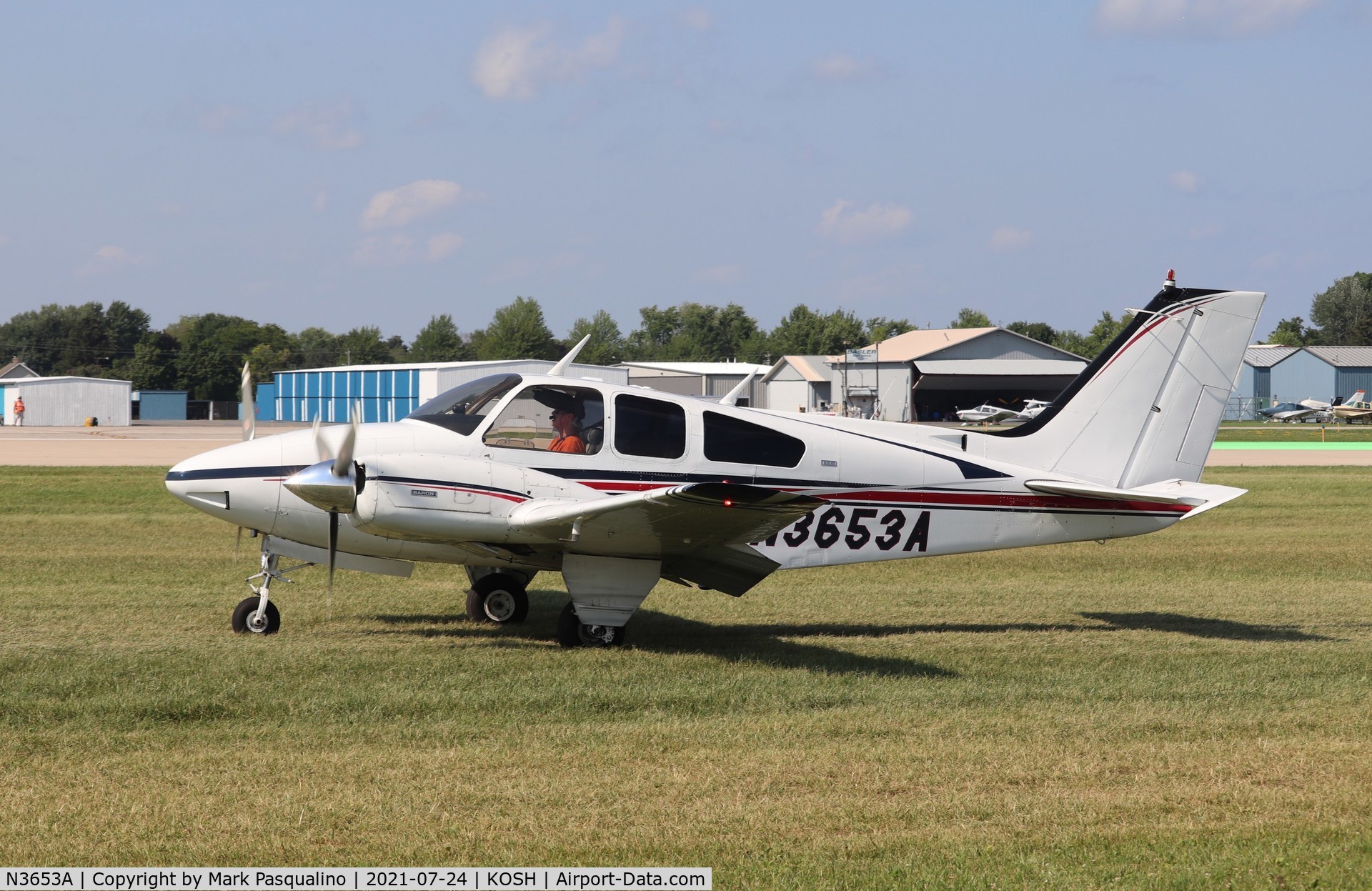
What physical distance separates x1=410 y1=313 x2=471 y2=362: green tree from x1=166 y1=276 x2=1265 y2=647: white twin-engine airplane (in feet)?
471

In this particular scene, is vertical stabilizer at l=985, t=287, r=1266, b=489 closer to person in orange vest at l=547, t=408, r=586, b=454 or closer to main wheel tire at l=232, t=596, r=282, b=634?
person in orange vest at l=547, t=408, r=586, b=454

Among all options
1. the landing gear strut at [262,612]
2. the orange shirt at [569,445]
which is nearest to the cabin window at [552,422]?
the orange shirt at [569,445]

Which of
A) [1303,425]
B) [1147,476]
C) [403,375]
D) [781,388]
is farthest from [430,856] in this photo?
[781,388]

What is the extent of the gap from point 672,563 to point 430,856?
534 cm

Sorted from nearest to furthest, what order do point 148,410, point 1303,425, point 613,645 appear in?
1. point 613,645
2. point 1303,425
3. point 148,410

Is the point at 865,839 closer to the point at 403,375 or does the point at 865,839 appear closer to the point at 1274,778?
the point at 1274,778

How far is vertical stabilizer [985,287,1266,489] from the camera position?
1157cm

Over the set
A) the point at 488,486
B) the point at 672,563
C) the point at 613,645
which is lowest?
the point at 613,645

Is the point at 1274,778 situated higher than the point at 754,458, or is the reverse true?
the point at 754,458

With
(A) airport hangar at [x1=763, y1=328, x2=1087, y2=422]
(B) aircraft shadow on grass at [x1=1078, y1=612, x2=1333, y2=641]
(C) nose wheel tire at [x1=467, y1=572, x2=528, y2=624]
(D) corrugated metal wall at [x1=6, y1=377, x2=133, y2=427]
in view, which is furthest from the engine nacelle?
(A) airport hangar at [x1=763, y1=328, x2=1087, y2=422]

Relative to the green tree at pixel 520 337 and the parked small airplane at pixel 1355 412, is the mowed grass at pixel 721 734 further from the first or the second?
the green tree at pixel 520 337

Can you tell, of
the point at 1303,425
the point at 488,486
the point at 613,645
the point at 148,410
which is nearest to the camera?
the point at 488,486

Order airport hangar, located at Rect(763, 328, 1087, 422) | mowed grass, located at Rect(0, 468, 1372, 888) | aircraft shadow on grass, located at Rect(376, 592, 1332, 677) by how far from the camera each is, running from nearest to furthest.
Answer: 1. mowed grass, located at Rect(0, 468, 1372, 888)
2. aircraft shadow on grass, located at Rect(376, 592, 1332, 677)
3. airport hangar, located at Rect(763, 328, 1087, 422)

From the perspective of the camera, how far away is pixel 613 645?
10195mm
